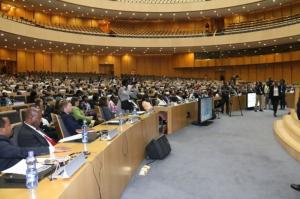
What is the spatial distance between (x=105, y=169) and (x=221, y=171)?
2655 mm

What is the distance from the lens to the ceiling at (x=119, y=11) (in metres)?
26.4

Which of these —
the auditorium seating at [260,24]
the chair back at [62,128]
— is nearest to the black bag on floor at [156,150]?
the chair back at [62,128]

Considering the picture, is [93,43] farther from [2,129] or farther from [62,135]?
[2,129]

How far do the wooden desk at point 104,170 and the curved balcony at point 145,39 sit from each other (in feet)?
54.4

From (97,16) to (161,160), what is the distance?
2736 centimetres

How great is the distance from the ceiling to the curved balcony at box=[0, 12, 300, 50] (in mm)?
2139

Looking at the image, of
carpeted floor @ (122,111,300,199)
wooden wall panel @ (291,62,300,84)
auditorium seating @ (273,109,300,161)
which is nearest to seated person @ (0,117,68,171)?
carpeted floor @ (122,111,300,199)

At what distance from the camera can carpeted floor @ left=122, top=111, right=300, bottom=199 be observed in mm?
4535

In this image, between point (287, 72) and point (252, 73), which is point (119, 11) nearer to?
point (252, 73)

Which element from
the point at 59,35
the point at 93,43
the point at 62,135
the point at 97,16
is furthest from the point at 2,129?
the point at 97,16

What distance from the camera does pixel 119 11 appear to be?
95.9 feet

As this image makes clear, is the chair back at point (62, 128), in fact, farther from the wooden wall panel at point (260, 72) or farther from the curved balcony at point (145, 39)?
the wooden wall panel at point (260, 72)

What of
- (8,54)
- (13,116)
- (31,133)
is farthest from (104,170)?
(8,54)

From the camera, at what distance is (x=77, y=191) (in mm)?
2488
